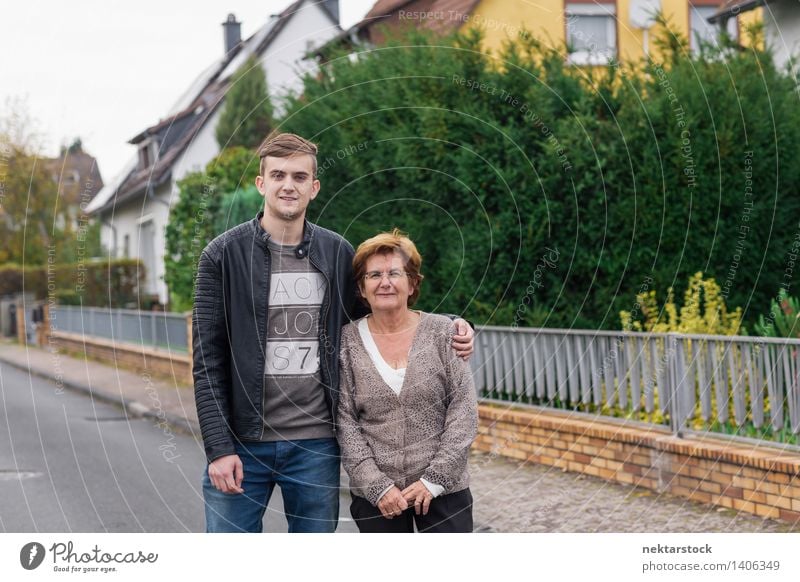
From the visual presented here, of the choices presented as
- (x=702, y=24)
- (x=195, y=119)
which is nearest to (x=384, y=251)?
(x=195, y=119)

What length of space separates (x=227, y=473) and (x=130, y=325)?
13645mm

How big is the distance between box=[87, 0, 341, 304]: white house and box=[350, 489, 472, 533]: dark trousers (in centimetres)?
173

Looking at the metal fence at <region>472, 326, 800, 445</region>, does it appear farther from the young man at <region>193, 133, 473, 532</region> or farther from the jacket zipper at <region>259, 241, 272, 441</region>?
the jacket zipper at <region>259, 241, 272, 441</region>

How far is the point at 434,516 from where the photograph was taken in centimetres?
372

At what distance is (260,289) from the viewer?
12.0 feet

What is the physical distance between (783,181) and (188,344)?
318 inches

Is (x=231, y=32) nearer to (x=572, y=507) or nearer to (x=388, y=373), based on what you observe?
(x=388, y=373)

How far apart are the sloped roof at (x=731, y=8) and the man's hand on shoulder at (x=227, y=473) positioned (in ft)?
22.7

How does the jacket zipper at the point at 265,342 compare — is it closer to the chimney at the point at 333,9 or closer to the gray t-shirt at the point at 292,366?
the gray t-shirt at the point at 292,366
